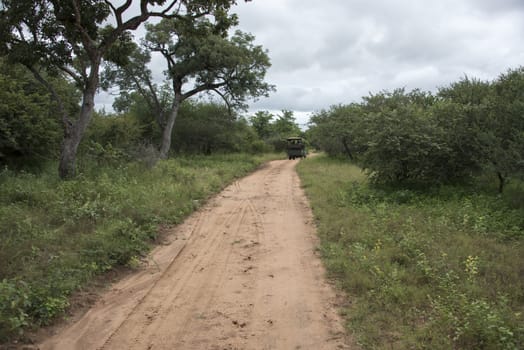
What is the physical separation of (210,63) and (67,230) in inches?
701

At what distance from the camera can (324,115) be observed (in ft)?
102

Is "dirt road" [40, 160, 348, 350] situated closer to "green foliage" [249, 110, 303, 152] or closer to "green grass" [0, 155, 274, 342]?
"green grass" [0, 155, 274, 342]

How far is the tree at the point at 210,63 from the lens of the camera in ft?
74.3

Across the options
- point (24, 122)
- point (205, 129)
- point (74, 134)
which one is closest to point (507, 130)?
point (74, 134)

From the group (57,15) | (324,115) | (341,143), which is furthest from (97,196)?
(324,115)

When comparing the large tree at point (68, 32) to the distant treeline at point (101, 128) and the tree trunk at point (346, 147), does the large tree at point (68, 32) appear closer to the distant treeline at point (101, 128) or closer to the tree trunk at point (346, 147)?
the distant treeline at point (101, 128)

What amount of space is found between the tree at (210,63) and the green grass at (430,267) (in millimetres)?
14981

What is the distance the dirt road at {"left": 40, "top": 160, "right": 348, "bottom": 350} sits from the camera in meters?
4.11

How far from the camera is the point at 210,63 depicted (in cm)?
2323

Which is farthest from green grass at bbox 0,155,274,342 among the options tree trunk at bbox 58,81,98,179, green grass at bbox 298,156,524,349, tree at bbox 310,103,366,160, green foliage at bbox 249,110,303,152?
green foliage at bbox 249,110,303,152

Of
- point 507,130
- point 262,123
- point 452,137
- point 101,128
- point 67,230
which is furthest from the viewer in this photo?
point 262,123

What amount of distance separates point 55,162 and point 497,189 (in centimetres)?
1545

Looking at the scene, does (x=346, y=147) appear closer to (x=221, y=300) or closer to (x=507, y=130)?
(x=507, y=130)

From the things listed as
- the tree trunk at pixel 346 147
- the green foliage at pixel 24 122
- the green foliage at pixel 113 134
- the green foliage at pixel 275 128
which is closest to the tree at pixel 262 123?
the green foliage at pixel 275 128
